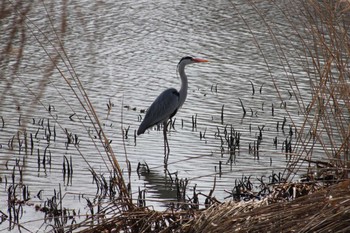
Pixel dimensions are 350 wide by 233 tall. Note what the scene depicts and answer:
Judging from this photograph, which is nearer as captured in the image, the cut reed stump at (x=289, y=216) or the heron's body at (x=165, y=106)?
the cut reed stump at (x=289, y=216)

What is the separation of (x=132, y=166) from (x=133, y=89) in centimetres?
A: 265

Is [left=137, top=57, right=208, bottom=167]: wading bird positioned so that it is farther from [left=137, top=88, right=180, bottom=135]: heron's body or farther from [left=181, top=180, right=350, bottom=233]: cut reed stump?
[left=181, top=180, right=350, bottom=233]: cut reed stump

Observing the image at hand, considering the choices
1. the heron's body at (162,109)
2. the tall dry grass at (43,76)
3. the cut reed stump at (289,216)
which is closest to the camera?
the tall dry grass at (43,76)

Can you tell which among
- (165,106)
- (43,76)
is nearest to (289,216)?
(43,76)

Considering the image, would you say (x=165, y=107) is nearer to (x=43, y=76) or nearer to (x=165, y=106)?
(x=165, y=106)

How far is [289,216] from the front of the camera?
3232mm

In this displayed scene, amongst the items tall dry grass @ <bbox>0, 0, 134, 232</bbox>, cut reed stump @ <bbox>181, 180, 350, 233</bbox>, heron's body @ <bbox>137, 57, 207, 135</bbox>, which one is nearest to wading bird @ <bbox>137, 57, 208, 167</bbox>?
heron's body @ <bbox>137, 57, 207, 135</bbox>

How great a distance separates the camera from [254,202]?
3.67m

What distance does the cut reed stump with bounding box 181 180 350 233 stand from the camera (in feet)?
10.2

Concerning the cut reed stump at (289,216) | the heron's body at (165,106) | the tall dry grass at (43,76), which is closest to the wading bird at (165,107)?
the heron's body at (165,106)

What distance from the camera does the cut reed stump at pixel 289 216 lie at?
3.11 metres

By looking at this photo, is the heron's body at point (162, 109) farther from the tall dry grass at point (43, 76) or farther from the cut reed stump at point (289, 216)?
the cut reed stump at point (289, 216)

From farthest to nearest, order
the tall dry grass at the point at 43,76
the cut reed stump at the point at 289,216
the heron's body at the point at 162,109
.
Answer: the heron's body at the point at 162,109 < the cut reed stump at the point at 289,216 < the tall dry grass at the point at 43,76

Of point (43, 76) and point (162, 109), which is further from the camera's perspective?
point (162, 109)
